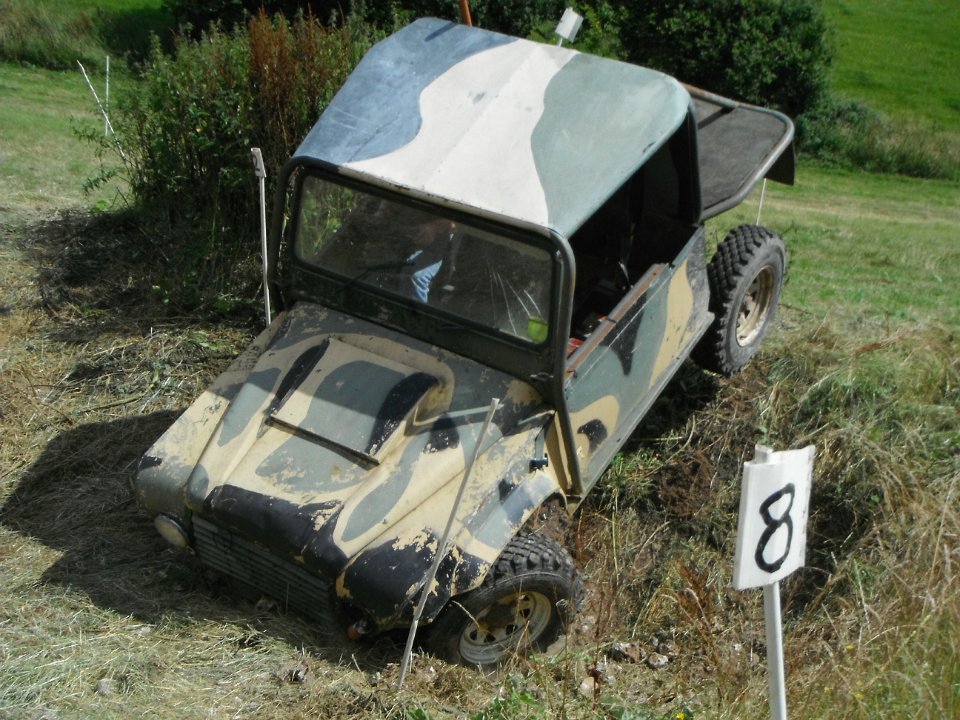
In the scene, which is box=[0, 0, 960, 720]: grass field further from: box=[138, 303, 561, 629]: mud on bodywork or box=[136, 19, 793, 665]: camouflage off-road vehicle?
box=[138, 303, 561, 629]: mud on bodywork

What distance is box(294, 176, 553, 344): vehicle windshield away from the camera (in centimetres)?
433

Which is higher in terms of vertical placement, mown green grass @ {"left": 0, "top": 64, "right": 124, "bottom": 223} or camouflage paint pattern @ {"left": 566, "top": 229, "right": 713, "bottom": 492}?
camouflage paint pattern @ {"left": 566, "top": 229, "right": 713, "bottom": 492}

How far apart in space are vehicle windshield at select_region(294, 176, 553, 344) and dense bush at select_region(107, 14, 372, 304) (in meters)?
2.07

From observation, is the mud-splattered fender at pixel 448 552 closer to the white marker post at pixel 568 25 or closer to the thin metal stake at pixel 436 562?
the thin metal stake at pixel 436 562

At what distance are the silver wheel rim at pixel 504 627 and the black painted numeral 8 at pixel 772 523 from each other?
131cm

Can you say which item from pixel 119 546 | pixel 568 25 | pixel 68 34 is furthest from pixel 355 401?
pixel 68 34

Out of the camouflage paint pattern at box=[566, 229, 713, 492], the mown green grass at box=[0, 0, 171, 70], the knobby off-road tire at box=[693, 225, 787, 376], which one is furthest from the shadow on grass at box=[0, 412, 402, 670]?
the mown green grass at box=[0, 0, 171, 70]

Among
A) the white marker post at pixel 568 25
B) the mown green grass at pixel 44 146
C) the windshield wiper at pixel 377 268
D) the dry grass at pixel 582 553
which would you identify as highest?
the white marker post at pixel 568 25

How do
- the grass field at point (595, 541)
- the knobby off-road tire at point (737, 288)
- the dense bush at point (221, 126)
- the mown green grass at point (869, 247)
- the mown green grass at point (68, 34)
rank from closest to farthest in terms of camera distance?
the grass field at point (595, 541) < the knobby off-road tire at point (737, 288) < the dense bush at point (221, 126) < the mown green grass at point (869, 247) < the mown green grass at point (68, 34)

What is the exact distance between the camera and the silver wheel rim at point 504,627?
172 inches

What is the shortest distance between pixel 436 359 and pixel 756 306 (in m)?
2.17

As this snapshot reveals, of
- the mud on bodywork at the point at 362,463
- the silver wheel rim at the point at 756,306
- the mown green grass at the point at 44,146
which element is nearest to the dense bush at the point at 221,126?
the mown green grass at the point at 44,146

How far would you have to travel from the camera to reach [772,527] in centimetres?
321

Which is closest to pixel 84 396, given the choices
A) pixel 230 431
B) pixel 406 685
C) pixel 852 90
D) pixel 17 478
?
pixel 17 478
